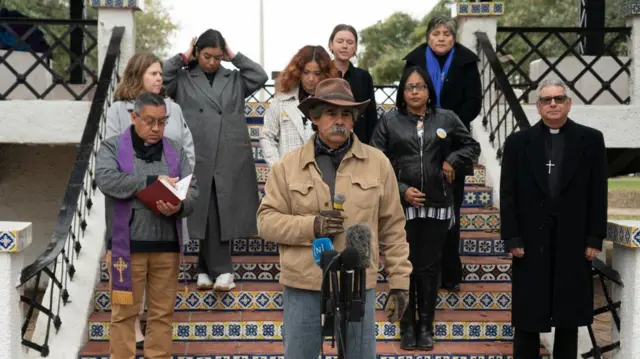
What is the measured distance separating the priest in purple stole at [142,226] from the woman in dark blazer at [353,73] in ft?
4.95

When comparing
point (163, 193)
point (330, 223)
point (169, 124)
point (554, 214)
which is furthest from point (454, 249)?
point (330, 223)

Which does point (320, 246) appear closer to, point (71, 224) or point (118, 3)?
point (71, 224)

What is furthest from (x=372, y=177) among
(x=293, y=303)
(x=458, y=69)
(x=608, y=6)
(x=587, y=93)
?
(x=608, y=6)

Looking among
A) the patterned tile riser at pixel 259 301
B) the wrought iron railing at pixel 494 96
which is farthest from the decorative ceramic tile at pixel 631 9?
the patterned tile riser at pixel 259 301

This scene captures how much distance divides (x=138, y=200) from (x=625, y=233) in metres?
2.91

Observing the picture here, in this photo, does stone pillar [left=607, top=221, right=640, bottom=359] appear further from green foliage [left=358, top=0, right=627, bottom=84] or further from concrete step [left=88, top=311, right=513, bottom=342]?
green foliage [left=358, top=0, right=627, bottom=84]

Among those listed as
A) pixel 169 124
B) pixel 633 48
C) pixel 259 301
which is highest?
pixel 633 48

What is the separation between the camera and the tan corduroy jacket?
4.17 meters

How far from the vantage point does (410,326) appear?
6070 mm

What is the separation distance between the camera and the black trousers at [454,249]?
651cm

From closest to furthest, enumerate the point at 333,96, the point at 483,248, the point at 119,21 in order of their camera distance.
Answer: the point at 333,96, the point at 483,248, the point at 119,21

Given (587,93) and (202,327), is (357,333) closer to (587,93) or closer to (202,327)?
(202,327)

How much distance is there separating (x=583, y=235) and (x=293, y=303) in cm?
202

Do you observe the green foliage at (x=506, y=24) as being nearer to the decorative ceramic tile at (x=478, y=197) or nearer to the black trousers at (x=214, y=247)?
the decorative ceramic tile at (x=478, y=197)
